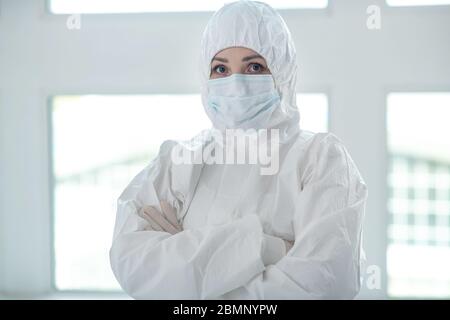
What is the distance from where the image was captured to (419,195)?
7.52 feet

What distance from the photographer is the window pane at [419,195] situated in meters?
2.20

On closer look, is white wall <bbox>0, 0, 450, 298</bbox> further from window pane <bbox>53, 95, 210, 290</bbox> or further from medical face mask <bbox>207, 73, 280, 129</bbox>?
medical face mask <bbox>207, 73, 280, 129</bbox>

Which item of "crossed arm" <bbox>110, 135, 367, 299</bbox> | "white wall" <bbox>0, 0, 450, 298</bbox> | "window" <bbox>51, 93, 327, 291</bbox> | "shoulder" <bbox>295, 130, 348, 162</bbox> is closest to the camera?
"crossed arm" <bbox>110, 135, 367, 299</bbox>

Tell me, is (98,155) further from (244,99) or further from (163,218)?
(244,99)

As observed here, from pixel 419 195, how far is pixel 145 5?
4.79 ft

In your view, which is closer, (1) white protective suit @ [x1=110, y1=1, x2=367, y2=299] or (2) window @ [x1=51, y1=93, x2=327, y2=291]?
(1) white protective suit @ [x1=110, y1=1, x2=367, y2=299]

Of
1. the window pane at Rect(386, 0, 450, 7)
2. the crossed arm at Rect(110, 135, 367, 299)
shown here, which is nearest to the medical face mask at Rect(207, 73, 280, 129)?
the crossed arm at Rect(110, 135, 367, 299)

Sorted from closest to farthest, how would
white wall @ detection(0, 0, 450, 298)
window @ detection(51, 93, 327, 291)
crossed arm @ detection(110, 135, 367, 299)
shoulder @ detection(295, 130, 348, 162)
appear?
crossed arm @ detection(110, 135, 367, 299) → shoulder @ detection(295, 130, 348, 162) → white wall @ detection(0, 0, 450, 298) → window @ detection(51, 93, 327, 291)

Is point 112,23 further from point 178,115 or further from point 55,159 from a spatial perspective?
point 55,159

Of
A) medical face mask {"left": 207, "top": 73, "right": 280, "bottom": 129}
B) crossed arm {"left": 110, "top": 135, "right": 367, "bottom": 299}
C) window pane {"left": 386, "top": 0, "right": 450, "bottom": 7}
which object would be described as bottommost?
crossed arm {"left": 110, "top": 135, "right": 367, "bottom": 299}

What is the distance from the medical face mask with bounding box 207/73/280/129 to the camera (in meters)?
1.32

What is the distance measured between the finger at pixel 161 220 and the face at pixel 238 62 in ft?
1.27
